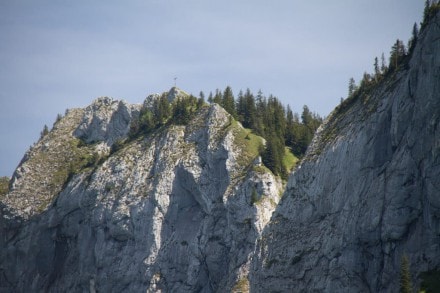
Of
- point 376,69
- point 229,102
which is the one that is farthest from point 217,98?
point 376,69

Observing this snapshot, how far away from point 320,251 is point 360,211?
9.61m

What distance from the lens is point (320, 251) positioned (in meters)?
82.6

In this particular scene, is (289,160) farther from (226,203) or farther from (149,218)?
(149,218)

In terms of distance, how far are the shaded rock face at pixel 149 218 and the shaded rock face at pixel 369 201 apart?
2075 cm

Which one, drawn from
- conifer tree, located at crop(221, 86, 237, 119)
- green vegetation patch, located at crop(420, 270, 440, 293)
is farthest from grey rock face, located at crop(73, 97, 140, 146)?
green vegetation patch, located at crop(420, 270, 440, 293)

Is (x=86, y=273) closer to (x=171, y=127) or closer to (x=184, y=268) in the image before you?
(x=184, y=268)

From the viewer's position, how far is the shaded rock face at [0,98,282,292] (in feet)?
384

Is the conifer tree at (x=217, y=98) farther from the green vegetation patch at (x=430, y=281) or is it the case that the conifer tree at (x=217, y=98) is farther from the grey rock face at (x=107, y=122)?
the green vegetation patch at (x=430, y=281)

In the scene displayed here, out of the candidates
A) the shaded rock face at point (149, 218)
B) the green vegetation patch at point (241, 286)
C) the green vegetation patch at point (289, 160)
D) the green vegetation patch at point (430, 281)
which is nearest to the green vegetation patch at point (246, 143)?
the shaded rock face at point (149, 218)

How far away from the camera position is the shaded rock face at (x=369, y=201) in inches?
2685

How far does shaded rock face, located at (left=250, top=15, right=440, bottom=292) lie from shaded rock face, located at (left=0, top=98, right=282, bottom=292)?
2075 centimetres

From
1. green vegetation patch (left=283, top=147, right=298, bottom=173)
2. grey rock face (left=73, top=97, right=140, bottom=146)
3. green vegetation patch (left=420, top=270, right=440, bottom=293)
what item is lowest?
green vegetation patch (left=420, top=270, right=440, bottom=293)

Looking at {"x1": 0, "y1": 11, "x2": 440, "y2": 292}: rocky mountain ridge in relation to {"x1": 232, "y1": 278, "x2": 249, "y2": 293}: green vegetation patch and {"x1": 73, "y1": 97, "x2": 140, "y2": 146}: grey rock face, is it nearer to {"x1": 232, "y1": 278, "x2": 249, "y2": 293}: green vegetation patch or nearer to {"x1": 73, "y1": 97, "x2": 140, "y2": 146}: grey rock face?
Answer: {"x1": 232, "y1": 278, "x2": 249, "y2": 293}: green vegetation patch

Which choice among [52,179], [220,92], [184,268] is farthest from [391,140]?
[52,179]
